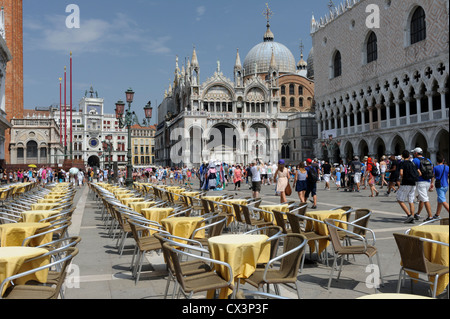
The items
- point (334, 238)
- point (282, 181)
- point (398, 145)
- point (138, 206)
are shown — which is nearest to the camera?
point (334, 238)

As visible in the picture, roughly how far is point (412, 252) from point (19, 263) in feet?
11.8

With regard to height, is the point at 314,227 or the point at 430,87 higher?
the point at 430,87

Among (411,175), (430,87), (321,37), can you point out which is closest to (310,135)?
(321,37)

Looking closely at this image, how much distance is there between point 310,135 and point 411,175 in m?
46.6

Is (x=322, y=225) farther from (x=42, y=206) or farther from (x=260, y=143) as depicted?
(x=260, y=143)

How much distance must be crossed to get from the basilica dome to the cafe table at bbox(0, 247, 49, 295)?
6358 cm

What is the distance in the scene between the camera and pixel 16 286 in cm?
366

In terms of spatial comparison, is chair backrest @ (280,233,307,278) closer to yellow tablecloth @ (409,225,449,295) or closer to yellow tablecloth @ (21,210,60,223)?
yellow tablecloth @ (409,225,449,295)

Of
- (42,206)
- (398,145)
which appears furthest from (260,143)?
(42,206)

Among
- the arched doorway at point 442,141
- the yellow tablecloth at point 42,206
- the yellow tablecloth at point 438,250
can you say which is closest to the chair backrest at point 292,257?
the yellow tablecloth at point 438,250

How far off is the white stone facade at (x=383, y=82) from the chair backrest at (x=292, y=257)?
24.4 metres

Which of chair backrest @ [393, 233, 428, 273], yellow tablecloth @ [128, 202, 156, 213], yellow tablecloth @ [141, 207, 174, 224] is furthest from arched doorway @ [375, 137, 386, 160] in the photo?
chair backrest @ [393, 233, 428, 273]

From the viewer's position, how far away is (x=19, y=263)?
3.73 meters
